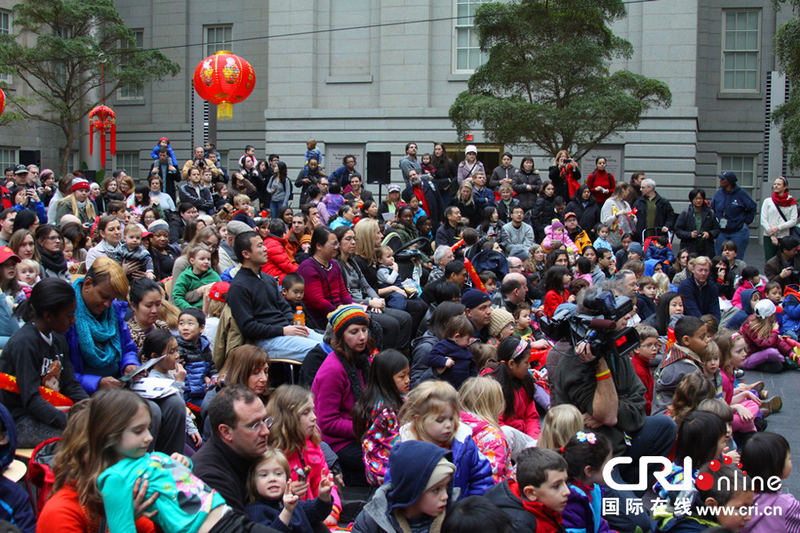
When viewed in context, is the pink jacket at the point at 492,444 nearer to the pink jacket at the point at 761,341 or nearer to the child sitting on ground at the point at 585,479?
the child sitting on ground at the point at 585,479

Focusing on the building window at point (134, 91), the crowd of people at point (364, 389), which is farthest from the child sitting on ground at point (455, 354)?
the building window at point (134, 91)

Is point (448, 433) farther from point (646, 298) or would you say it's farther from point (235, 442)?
point (646, 298)

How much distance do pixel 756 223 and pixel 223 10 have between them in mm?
20773

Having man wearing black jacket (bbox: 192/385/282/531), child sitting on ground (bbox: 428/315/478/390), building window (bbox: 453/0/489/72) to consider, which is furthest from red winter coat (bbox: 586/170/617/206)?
man wearing black jacket (bbox: 192/385/282/531)

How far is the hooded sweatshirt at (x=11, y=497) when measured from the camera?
13.0ft

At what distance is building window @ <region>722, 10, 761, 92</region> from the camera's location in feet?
88.1

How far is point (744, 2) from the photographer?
26859 mm

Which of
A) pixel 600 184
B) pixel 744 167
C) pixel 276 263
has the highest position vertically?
pixel 744 167

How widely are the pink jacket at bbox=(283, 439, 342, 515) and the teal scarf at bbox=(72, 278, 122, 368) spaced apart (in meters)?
1.56

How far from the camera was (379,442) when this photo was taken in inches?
221

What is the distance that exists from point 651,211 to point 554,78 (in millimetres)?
4188

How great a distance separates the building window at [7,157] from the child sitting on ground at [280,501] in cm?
2827

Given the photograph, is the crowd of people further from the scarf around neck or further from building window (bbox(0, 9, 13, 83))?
building window (bbox(0, 9, 13, 83))

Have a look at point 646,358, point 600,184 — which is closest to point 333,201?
point 600,184
